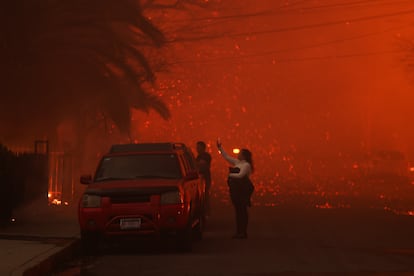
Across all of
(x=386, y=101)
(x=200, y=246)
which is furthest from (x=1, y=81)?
(x=386, y=101)

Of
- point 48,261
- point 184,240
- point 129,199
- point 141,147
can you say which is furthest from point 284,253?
point 48,261

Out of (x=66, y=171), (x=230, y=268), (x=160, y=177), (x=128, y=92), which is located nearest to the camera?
(x=230, y=268)

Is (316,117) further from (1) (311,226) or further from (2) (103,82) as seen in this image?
(1) (311,226)

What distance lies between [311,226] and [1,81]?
14.2 m

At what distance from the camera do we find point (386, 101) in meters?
119

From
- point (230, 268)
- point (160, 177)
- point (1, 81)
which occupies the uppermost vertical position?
point (1, 81)

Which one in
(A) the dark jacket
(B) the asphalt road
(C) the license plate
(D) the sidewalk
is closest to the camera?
(D) the sidewalk

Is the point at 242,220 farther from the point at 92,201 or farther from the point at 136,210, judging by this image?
the point at 92,201

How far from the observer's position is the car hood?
1642 cm

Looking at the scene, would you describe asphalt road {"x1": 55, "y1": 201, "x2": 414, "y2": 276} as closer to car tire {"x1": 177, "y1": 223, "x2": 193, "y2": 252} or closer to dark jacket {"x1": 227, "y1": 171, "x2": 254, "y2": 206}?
car tire {"x1": 177, "y1": 223, "x2": 193, "y2": 252}

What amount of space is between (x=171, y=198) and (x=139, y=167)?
1712mm

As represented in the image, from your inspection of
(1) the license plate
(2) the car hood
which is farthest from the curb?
(2) the car hood

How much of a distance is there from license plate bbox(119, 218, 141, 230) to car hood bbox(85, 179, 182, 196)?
1.45ft

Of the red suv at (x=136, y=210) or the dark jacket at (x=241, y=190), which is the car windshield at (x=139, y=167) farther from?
the dark jacket at (x=241, y=190)
